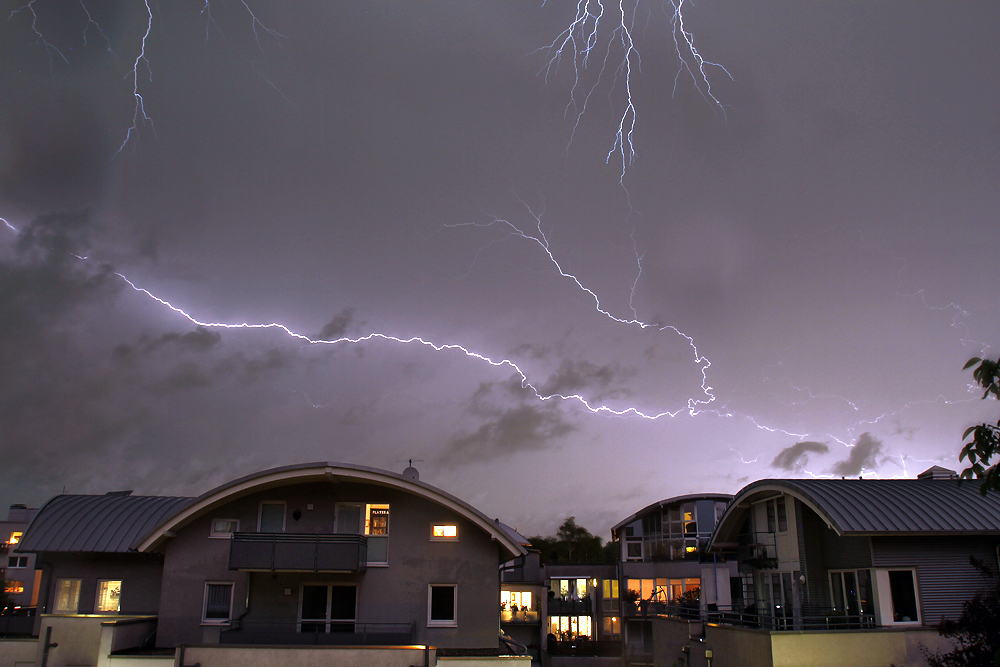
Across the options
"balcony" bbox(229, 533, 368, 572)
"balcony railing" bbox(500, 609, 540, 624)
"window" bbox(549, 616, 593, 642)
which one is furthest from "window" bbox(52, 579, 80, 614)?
"window" bbox(549, 616, 593, 642)

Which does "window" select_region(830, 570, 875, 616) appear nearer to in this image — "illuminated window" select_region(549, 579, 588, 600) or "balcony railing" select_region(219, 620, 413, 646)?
"balcony railing" select_region(219, 620, 413, 646)

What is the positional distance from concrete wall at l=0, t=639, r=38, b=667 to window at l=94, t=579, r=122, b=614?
6.03ft

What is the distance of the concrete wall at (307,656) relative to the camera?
58.5 ft

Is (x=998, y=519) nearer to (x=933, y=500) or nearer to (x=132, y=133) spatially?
(x=933, y=500)

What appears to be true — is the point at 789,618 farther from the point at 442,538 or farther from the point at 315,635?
the point at 315,635

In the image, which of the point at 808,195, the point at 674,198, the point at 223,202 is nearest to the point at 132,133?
the point at 223,202

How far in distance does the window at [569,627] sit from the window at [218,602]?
29011 mm

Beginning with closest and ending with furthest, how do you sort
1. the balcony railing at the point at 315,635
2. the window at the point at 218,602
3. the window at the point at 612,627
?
the balcony railing at the point at 315,635
the window at the point at 218,602
the window at the point at 612,627

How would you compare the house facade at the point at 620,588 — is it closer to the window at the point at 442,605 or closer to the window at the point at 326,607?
the window at the point at 442,605

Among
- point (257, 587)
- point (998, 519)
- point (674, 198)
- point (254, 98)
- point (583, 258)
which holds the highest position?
point (254, 98)

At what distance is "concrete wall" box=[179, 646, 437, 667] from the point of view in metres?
17.8

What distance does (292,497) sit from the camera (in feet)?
69.6

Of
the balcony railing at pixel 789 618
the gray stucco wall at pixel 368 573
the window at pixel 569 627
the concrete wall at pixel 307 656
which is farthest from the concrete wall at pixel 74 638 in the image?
the window at pixel 569 627

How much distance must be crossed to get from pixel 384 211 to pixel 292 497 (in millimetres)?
15520
